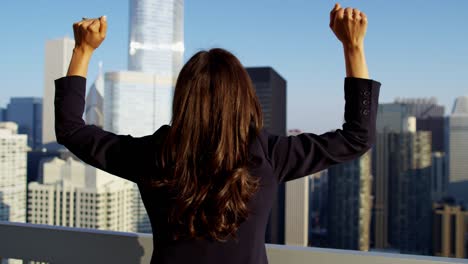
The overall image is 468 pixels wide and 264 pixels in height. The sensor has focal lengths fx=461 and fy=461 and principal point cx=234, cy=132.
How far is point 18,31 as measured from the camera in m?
16.2

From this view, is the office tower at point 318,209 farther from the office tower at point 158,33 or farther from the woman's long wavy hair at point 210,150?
the woman's long wavy hair at point 210,150

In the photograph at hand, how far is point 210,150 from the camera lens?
1.74 ft

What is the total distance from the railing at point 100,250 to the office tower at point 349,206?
3225cm

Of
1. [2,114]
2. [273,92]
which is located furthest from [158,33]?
[273,92]

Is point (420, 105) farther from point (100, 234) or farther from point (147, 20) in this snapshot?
point (100, 234)

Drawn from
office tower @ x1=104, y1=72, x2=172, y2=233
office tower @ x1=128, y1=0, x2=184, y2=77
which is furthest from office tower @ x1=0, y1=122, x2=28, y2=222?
office tower @ x1=104, y1=72, x2=172, y2=233

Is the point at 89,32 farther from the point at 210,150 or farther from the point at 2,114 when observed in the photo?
the point at 2,114

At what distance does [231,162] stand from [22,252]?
2.75ft

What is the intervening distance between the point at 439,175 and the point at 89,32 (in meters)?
38.9

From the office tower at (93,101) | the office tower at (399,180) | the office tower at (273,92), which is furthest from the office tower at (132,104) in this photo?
the office tower at (399,180)

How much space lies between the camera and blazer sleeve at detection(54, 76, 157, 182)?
58 centimetres

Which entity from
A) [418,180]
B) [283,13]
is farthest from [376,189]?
[283,13]

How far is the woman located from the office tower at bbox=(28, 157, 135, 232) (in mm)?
12821

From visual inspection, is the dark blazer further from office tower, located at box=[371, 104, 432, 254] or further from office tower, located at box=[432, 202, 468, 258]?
office tower, located at box=[371, 104, 432, 254]
